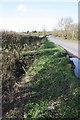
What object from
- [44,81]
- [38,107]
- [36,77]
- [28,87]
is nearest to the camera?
[38,107]

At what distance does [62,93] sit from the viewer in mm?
6496

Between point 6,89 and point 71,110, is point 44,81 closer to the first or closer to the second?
point 6,89

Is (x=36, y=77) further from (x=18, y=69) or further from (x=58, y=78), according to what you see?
(x=18, y=69)

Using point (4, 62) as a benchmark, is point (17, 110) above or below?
below

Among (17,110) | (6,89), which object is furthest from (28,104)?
(6,89)

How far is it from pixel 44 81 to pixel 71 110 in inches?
116

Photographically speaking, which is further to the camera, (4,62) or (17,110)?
(4,62)

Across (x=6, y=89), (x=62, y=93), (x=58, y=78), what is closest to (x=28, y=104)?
(x=62, y=93)

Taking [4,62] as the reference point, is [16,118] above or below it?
Answer: below

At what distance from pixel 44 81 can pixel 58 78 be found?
69 cm

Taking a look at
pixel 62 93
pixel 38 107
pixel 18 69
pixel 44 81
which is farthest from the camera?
pixel 18 69

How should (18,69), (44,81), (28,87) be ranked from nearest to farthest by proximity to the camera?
(28,87) < (44,81) < (18,69)

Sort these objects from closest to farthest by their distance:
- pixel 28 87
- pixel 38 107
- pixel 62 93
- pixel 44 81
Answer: pixel 38 107 < pixel 62 93 < pixel 28 87 < pixel 44 81

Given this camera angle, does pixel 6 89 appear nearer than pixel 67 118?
No
